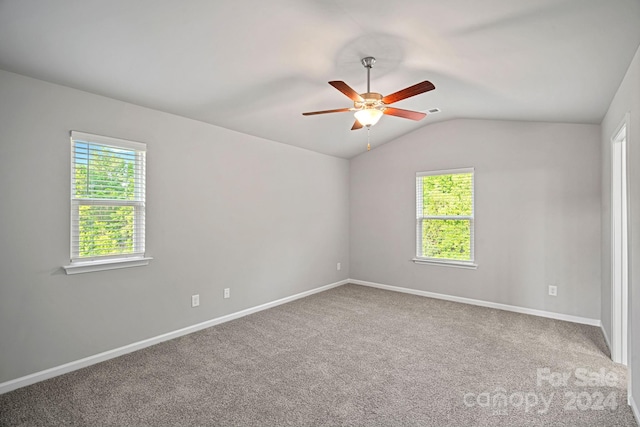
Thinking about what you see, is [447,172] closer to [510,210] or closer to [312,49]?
[510,210]

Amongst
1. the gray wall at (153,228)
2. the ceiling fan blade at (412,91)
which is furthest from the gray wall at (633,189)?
the gray wall at (153,228)

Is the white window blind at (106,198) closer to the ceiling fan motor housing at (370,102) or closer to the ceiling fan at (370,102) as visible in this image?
the ceiling fan at (370,102)

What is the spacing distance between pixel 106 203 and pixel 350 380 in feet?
8.88

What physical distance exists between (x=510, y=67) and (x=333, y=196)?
3516mm

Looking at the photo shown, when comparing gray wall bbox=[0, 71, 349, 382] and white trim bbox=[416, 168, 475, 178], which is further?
white trim bbox=[416, 168, 475, 178]

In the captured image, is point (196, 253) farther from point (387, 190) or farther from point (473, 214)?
point (473, 214)

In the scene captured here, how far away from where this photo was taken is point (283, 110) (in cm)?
382

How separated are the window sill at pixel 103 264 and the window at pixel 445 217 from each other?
397cm

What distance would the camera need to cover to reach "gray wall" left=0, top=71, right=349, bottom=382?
2.59 m

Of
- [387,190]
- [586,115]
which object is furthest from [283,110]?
[586,115]

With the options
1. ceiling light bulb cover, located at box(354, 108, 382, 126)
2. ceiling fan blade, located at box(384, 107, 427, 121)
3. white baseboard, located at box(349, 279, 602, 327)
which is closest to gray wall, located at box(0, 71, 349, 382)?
white baseboard, located at box(349, 279, 602, 327)

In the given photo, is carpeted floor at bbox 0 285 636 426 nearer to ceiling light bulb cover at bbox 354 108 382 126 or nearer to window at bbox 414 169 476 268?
window at bbox 414 169 476 268

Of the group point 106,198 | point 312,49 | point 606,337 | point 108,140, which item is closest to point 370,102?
point 312,49

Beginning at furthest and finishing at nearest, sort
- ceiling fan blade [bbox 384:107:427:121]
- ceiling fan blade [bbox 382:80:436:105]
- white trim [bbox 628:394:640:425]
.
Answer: ceiling fan blade [bbox 384:107:427:121] → ceiling fan blade [bbox 382:80:436:105] → white trim [bbox 628:394:640:425]
